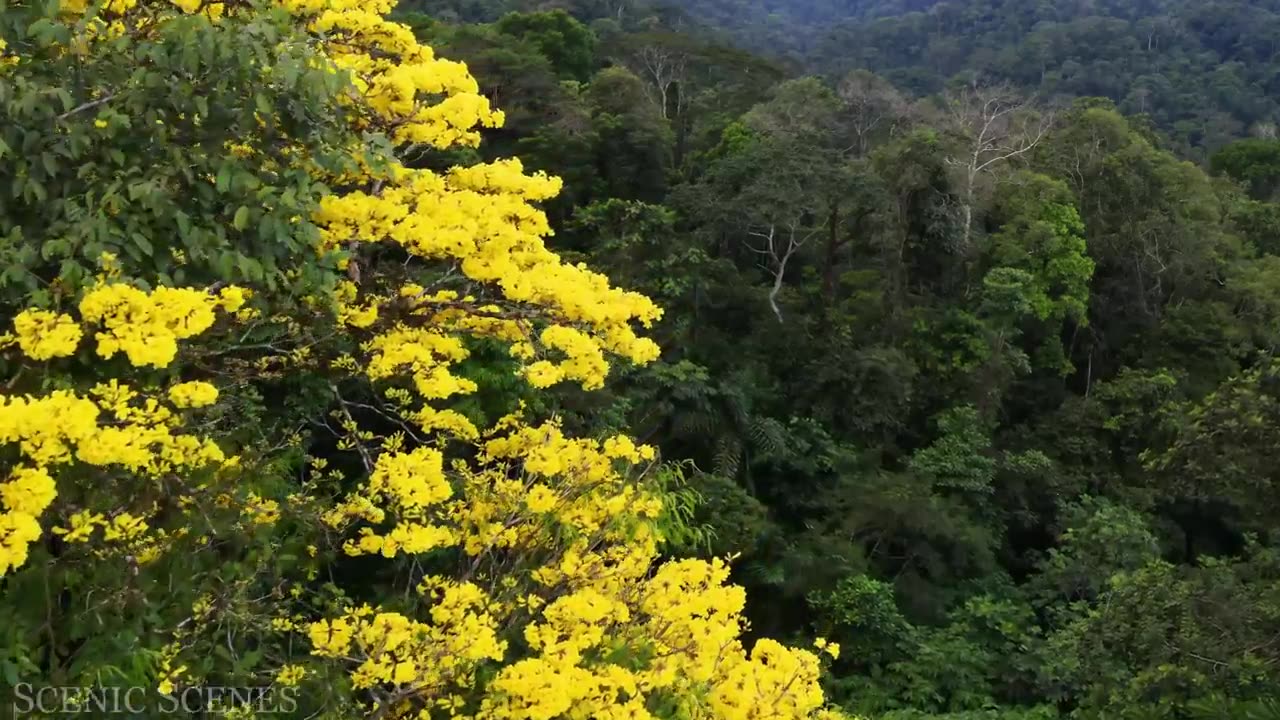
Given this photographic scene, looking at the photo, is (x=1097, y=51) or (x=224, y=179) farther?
(x=1097, y=51)

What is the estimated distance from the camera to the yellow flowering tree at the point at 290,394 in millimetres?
2062

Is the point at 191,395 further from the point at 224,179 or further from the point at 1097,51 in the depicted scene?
the point at 1097,51

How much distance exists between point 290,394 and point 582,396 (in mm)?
2688

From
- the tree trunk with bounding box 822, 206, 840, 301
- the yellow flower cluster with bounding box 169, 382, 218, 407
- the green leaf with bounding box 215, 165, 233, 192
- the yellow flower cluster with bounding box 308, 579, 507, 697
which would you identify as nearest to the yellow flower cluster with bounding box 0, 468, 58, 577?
the yellow flower cluster with bounding box 169, 382, 218, 407

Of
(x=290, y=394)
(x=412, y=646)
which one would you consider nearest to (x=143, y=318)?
(x=412, y=646)

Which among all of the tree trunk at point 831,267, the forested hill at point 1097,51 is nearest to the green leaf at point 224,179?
the tree trunk at point 831,267

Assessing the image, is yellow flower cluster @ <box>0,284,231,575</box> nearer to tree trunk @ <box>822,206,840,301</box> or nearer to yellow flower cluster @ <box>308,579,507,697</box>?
yellow flower cluster @ <box>308,579,507,697</box>

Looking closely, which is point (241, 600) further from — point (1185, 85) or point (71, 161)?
point (1185, 85)

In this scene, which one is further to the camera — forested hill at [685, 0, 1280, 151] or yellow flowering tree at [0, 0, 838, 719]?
forested hill at [685, 0, 1280, 151]

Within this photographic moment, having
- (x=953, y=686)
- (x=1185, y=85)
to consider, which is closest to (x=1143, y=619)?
(x=953, y=686)

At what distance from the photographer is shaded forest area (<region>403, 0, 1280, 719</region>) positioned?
21.5ft

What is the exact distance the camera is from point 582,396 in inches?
260

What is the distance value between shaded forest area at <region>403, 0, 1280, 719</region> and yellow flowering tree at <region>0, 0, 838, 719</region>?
114 inches

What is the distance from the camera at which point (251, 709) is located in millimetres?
2648
